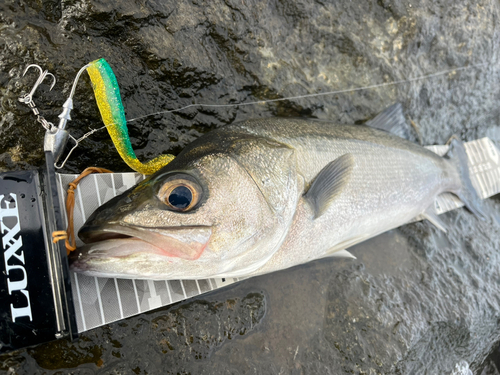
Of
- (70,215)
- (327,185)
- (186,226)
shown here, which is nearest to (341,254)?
(327,185)

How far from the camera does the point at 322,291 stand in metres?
2.51

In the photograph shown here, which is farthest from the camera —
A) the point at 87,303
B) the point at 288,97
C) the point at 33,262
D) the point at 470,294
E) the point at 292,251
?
the point at 470,294

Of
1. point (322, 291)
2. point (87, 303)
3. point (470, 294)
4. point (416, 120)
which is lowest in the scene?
point (470, 294)

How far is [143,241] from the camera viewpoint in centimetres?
151

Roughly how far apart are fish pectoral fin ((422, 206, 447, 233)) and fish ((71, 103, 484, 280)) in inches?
12.0

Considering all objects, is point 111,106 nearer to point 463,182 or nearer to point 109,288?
point 109,288

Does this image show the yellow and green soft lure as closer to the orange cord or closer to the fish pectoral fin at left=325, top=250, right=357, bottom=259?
the orange cord

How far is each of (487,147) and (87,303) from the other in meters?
3.89

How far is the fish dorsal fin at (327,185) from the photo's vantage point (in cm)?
200

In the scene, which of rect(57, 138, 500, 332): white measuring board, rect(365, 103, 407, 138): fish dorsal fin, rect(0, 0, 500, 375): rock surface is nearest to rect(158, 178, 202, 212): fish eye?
rect(57, 138, 500, 332): white measuring board

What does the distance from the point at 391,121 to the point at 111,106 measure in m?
2.14

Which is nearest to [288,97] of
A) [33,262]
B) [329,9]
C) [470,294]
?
[329,9]

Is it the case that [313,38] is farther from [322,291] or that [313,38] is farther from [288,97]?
[322,291]

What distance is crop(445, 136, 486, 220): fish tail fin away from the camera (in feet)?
10.1
